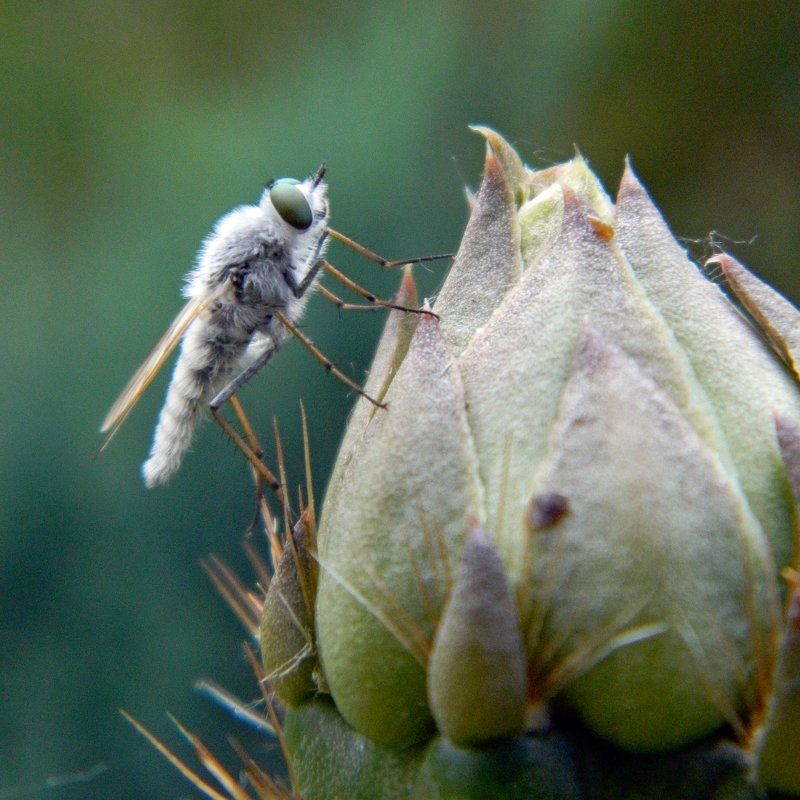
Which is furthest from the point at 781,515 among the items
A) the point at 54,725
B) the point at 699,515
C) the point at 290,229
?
the point at 54,725

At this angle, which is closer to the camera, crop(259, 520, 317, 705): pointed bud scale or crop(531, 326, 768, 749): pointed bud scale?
crop(531, 326, 768, 749): pointed bud scale

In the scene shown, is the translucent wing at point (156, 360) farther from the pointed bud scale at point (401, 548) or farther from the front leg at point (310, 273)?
the pointed bud scale at point (401, 548)

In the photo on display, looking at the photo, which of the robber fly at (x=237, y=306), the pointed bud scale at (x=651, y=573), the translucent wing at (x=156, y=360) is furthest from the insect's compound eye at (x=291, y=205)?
the pointed bud scale at (x=651, y=573)

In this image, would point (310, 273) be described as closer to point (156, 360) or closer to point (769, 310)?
point (156, 360)

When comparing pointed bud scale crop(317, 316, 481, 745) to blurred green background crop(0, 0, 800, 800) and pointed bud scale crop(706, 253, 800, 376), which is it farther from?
blurred green background crop(0, 0, 800, 800)

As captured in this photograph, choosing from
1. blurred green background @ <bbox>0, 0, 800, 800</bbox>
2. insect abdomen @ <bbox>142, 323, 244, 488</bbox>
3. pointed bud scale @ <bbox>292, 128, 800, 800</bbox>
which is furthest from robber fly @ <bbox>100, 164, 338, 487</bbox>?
blurred green background @ <bbox>0, 0, 800, 800</bbox>

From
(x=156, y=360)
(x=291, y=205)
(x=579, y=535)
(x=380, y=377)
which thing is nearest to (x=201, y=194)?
(x=291, y=205)

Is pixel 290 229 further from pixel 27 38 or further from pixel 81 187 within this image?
pixel 27 38
